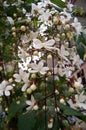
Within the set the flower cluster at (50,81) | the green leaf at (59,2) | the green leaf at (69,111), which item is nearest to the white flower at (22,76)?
the flower cluster at (50,81)

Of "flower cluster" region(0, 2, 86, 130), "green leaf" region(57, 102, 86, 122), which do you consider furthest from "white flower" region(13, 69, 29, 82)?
"green leaf" region(57, 102, 86, 122)

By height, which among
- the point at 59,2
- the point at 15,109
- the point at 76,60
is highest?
the point at 59,2

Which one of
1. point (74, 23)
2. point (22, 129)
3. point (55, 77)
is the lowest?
point (22, 129)

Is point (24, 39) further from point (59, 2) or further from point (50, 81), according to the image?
point (59, 2)

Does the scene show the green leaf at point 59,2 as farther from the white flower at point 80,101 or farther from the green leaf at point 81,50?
the white flower at point 80,101

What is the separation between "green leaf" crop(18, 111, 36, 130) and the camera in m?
0.82

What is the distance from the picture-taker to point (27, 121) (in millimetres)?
822

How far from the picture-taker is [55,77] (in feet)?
2.89

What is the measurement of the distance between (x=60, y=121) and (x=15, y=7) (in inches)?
23.7

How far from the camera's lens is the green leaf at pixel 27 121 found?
82 centimetres

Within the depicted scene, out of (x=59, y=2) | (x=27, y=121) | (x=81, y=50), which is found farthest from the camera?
(x=59, y=2)

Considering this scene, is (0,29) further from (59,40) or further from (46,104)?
(46,104)

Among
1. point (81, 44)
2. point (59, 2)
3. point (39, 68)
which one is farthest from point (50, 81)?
point (59, 2)

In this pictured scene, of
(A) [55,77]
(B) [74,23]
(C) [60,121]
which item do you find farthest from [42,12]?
(C) [60,121]
